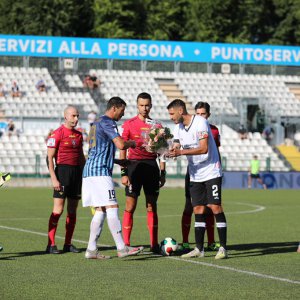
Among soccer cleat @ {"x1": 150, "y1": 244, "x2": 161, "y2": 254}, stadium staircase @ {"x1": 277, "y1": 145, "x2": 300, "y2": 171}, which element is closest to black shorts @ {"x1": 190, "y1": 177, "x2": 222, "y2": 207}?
soccer cleat @ {"x1": 150, "y1": 244, "x2": 161, "y2": 254}

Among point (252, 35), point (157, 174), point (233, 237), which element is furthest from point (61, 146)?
point (252, 35)

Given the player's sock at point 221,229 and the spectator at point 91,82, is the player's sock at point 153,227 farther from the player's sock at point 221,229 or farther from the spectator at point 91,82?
the spectator at point 91,82

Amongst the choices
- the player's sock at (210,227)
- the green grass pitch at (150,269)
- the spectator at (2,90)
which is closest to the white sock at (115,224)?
Result: the green grass pitch at (150,269)

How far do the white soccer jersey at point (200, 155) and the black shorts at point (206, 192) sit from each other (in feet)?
0.22

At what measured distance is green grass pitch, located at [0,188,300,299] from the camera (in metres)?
9.54

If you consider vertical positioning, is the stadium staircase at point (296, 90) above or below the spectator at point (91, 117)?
above

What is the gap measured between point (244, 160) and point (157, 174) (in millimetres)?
29418

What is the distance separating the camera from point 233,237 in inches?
651

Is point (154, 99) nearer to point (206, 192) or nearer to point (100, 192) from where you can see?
point (206, 192)

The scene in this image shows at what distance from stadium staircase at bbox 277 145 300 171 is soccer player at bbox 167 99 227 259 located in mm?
30712

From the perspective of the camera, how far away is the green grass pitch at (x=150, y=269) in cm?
954

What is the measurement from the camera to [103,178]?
1238cm

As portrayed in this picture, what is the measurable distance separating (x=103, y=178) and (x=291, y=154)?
34.5 meters

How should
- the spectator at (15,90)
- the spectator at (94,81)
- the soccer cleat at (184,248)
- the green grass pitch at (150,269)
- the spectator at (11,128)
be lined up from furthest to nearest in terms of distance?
the spectator at (94,81)
the spectator at (15,90)
the spectator at (11,128)
the soccer cleat at (184,248)
the green grass pitch at (150,269)
